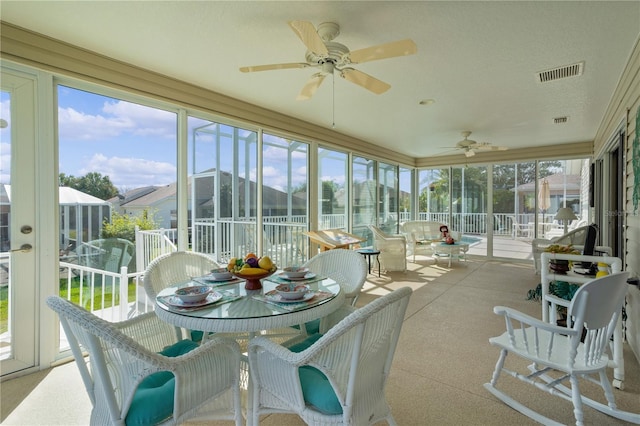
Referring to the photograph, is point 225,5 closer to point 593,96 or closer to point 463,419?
point 463,419

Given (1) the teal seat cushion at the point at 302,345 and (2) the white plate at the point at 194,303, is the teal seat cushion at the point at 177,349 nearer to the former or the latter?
(2) the white plate at the point at 194,303

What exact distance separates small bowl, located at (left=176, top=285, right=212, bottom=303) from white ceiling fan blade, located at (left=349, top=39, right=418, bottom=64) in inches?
67.4

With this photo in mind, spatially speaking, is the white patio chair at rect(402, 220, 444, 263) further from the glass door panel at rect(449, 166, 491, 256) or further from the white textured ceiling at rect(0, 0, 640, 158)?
the white textured ceiling at rect(0, 0, 640, 158)

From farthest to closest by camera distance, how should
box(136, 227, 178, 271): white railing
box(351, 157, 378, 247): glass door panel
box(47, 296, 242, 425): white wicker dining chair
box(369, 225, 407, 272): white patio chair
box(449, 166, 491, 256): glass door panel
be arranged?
box(449, 166, 491, 256): glass door panel < box(351, 157, 378, 247): glass door panel < box(369, 225, 407, 272): white patio chair < box(136, 227, 178, 271): white railing < box(47, 296, 242, 425): white wicker dining chair

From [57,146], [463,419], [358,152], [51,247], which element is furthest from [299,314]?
[358,152]

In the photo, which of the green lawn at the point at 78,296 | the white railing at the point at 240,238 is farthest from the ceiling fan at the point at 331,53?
the green lawn at the point at 78,296

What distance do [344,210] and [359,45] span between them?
3.70 metres


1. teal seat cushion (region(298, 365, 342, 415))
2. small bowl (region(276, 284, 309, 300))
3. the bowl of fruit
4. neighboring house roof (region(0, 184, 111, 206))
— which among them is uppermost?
neighboring house roof (region(0, 184, 111, 206))

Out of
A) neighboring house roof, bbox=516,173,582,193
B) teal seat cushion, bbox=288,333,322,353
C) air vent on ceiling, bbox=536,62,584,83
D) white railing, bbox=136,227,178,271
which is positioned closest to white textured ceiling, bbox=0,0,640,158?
air vent on ceiling, bbox=536,62,584,83

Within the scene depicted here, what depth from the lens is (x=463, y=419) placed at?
1885mm

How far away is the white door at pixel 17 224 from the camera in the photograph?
2348 millimetres

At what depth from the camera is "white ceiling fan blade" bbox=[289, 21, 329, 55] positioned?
174cm

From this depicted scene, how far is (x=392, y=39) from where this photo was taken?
7.95 ft

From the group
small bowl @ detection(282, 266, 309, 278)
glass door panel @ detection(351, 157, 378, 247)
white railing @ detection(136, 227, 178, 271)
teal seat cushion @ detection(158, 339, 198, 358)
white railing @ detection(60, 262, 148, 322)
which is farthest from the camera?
glass door panel @ detection(351, 157, 378, 247)
